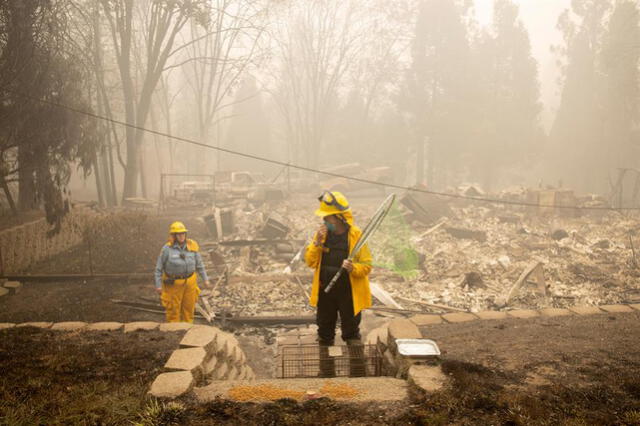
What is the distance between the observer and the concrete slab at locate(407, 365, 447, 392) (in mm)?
3920

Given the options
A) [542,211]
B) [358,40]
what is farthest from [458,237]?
[358,40]

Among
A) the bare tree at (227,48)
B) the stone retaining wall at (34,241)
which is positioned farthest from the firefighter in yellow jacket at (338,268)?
the bare tree at (227,48)

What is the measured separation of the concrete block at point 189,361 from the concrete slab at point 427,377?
2072 millimetres

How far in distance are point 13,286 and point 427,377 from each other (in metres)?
9.42

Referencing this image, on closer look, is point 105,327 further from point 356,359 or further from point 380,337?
point 380,337

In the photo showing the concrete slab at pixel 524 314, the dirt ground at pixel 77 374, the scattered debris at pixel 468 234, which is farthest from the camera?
the scattered debris at pixel 468 234

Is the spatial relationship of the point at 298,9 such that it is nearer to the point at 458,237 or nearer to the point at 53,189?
the point at 458,237

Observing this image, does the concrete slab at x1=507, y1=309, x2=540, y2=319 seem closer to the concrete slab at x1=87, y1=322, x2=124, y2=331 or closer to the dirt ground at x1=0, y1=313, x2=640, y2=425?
the dirt ground at x1=0, y1=313, x2=640, y2=425

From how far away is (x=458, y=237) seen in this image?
16859 millimetres

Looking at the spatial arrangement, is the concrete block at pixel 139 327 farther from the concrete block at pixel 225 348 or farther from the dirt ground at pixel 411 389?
the concrete block at pixel 225 348

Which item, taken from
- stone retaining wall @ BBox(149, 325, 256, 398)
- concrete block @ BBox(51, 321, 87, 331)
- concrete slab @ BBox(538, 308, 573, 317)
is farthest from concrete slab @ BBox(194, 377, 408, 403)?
concrete slab @ BBox(538, 308, 573, 317)

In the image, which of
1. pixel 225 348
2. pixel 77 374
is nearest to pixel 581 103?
pixel 225 348

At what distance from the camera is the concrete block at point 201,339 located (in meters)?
4.83

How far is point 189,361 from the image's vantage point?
4391 millimetres
